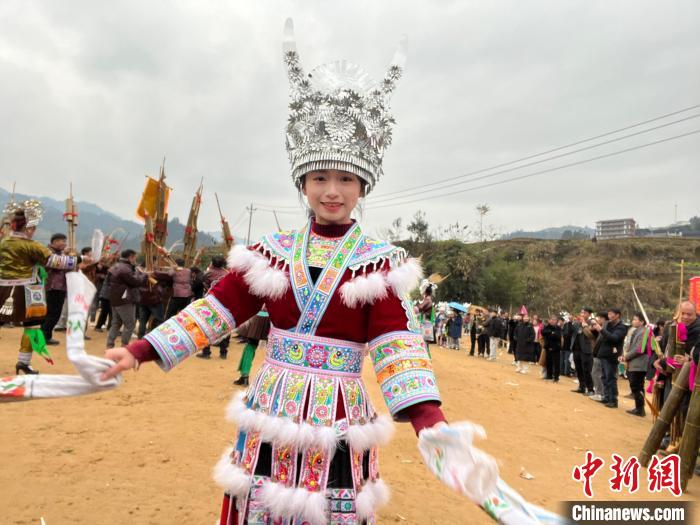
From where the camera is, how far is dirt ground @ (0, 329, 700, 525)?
11.9 ft

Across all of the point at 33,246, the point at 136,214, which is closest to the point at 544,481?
the point at 33,246

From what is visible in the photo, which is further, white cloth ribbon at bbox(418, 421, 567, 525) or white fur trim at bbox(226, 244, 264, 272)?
white fur trim at bbox(226, 244, 264, 272)

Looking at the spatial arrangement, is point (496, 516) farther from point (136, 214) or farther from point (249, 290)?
point (136, 214)

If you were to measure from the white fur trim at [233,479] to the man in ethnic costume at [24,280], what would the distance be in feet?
17.5

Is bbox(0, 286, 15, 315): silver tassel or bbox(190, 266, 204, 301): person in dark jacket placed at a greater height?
bbox(190, 266, 204, 301): person in dark jacket

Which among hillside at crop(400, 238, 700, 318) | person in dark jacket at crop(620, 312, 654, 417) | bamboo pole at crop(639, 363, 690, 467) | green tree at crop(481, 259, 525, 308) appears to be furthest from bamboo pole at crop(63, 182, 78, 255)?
green tree at crop(481, 259, 525, 308)

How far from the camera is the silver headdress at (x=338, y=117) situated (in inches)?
83.8

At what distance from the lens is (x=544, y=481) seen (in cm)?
530

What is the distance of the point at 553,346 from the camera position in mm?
13844

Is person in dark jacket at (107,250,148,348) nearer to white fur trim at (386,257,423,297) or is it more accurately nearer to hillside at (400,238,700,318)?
white fur trim at (386,257,423,297)

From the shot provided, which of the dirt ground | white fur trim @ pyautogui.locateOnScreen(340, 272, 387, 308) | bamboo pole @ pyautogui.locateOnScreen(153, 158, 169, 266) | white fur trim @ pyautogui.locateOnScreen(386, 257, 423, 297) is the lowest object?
the dirt ground

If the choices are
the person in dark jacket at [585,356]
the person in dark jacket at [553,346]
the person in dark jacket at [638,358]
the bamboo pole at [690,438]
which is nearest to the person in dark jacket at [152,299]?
the bamboo pole at [690,438]

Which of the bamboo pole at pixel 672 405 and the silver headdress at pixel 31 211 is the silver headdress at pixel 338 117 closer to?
the bamboo pole at pixel 672 405

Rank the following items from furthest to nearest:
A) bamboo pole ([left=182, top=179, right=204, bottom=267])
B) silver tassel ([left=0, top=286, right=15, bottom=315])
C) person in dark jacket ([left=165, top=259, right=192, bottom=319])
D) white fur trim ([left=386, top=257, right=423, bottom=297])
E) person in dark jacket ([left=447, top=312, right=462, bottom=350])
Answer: person in dark jacket ([left=447, top=312, right=462, bottom=350]) < bamboo pole ([left=182, top=179, right=204, bottom=267]) < person in dark jacket ([left=165, top=259, right=192, bottom=319]) < silver tassel ([left=0, top=286, right=15, bottom=315]) < white fur trim ([left=386, top=257, right=423, bottom=297])
